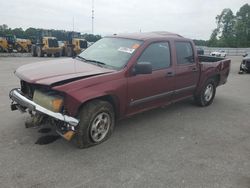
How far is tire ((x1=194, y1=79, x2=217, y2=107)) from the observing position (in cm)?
667

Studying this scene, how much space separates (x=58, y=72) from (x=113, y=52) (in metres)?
1.21

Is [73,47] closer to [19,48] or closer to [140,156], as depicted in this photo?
[19,48]

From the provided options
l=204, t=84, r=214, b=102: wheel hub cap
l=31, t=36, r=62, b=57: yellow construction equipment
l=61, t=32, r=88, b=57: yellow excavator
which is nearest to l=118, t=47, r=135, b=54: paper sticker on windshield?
l=204, t=84, r=214, b=102: wheel hub cap

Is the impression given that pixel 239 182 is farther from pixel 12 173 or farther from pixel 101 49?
pixel 101 49

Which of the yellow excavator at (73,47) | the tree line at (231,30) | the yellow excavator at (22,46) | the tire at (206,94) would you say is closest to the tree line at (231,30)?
the tree line at (231,30)

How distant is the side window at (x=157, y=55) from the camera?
488 centimetres

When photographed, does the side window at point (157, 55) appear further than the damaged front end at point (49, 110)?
Yes

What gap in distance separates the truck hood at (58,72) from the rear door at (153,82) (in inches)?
24.8

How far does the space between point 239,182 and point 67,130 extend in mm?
2383

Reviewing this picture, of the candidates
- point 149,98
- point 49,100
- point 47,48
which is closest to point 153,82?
point 149,98

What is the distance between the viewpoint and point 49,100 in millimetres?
3818

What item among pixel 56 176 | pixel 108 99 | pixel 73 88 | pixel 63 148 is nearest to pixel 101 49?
pixel 108 99

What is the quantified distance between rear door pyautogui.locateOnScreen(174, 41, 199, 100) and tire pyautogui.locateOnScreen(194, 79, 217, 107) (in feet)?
1.57

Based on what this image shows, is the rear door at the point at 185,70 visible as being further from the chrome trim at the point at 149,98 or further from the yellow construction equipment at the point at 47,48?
the yellow construction equipment at the point at 47,48
